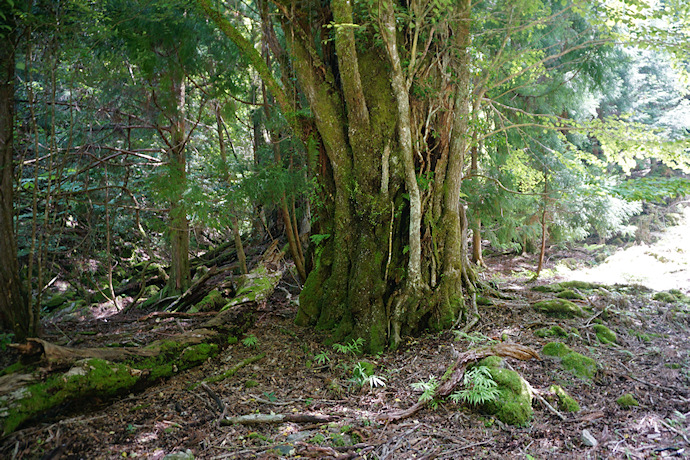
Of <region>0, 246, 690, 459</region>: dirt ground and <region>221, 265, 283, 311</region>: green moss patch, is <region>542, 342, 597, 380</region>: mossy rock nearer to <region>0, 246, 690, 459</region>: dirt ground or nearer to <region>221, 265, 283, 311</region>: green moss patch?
<region>0, 246, 690, 459</region>: dirt ground

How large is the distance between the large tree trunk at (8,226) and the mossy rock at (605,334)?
21.5 ft

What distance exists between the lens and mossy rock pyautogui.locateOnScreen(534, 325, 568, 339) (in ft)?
15.0

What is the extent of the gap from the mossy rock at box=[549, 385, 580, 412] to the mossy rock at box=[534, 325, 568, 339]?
4.31ft

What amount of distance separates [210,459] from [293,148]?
16.0ft

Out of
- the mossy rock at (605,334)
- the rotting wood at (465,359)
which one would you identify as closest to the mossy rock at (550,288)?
the mossy rock at (605,334)

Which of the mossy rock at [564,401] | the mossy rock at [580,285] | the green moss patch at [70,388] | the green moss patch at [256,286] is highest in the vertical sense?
the green moss patch at [256,286]

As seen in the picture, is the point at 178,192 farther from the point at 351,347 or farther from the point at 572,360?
the point at 572,360

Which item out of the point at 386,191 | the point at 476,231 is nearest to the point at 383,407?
the point at 386,191

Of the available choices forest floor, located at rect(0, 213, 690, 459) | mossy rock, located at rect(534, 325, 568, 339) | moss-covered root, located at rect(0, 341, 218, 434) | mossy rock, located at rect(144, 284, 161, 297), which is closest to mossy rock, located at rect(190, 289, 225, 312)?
forest floor, located at rect(0, 213, 690, 459)

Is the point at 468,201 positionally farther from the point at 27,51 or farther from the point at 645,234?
the point at 645,234

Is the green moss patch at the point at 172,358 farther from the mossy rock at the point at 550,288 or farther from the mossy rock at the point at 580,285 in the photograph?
the mossy rock at the point at 580,285

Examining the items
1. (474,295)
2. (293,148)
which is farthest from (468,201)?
(293,148)

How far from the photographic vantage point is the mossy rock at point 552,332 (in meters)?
4.57

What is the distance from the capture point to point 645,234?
1455 cm
